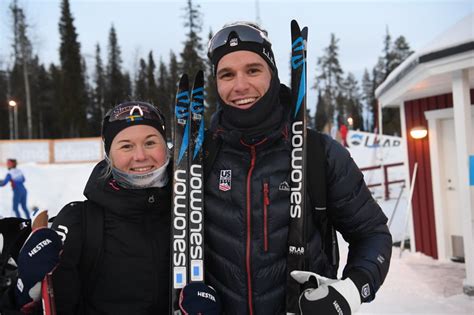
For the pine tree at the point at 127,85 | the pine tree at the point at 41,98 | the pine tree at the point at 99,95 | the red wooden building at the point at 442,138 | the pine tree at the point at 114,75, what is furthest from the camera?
the pine tree at the point at 127,85

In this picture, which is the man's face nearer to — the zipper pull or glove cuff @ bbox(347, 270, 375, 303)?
the zipper pull

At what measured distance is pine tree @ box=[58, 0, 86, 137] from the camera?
3872cm

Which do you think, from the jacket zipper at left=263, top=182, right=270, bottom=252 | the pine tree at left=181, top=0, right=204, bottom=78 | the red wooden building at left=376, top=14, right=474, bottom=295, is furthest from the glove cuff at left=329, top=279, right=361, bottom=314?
the pine tree at left=181, top=0, right=204, bottom=78

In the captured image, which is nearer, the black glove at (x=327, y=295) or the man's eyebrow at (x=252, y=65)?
the black glove at (x=327, y=295)

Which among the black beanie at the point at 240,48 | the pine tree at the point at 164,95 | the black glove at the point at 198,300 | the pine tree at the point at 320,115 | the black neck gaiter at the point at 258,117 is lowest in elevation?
the black glove at the point at 198,300

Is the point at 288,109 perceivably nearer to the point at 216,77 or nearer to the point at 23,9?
the point at 216,77

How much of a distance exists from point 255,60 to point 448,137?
5.88 metres

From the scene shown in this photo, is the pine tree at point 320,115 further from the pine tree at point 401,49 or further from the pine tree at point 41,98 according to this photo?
the pine tree at point 41,98

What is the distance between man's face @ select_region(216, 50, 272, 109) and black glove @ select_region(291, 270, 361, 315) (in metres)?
0.81

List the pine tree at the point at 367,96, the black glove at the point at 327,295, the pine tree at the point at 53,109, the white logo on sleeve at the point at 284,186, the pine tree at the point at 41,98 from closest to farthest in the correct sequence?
the black glove at the point at 327,295
the white logo on sleeve at the point at 284,186
the pine tree at the point at 53,109
the pine tree at the point at 41,98
the pine tree at the point at 367,96

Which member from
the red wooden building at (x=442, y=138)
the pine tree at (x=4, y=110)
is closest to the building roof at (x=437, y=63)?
the red wooden building at (x=442, y=138)

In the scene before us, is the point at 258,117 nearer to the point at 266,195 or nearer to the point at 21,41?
the point at 266,195

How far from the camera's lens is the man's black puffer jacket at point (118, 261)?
1685 millimetres

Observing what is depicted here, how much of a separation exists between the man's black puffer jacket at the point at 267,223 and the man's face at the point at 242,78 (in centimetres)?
17
